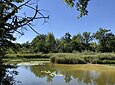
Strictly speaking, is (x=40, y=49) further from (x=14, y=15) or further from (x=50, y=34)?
(x=14, y=15)

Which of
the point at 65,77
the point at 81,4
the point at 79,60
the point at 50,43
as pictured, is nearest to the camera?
the point at 81,4

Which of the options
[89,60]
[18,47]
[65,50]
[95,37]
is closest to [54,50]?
[65,50]

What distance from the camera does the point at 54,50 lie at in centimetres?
5850

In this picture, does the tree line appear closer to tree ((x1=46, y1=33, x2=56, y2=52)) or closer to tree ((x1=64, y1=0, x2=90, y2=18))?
tree ((x1=46, y1=33, x2=56, y2=52))

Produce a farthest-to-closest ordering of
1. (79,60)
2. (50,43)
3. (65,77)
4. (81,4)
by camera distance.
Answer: (50,43)
(79,60)
(65,77)
(81,4)

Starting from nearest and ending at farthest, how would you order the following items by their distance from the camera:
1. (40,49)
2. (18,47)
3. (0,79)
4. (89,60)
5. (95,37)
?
(0,79) < (18,47) < (89,60) < (40,49) < (95,37)

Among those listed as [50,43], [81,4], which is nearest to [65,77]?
[81,4]

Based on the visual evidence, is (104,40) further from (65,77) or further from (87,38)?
(65,77)

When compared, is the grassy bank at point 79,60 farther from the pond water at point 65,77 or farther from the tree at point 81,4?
the tree at point 81,4

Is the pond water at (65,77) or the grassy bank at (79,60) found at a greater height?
the grassy bank at (79,60)

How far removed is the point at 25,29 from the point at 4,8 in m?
0.66

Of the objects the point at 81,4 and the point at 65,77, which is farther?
the point at 65,77

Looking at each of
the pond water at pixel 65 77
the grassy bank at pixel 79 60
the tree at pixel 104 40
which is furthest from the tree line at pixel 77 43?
the pond water at pixel 65 77

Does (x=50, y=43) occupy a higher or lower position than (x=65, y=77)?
higher
